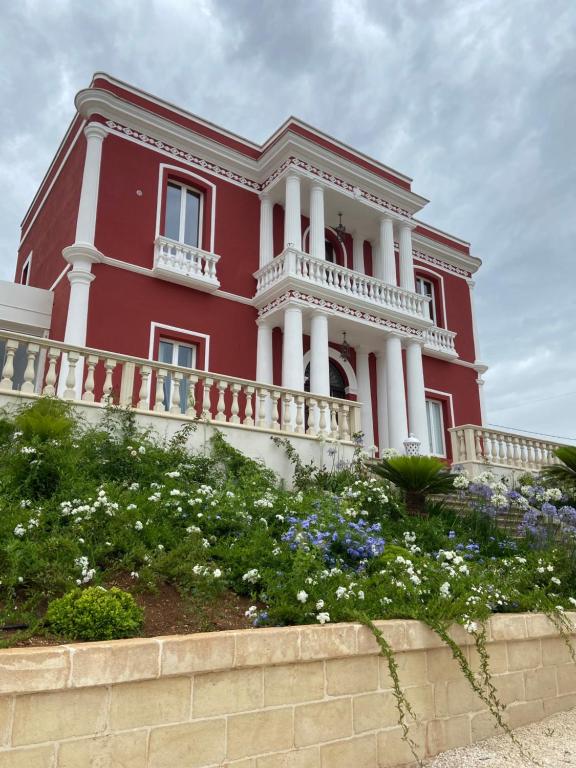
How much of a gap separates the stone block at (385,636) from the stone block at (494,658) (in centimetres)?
64

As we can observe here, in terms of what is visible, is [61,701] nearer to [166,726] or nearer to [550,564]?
[166,726]

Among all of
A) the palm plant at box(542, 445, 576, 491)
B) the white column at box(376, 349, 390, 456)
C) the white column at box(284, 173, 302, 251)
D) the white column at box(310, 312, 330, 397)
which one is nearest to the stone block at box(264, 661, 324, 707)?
the palm plant at box(542, 445, 576, 491)

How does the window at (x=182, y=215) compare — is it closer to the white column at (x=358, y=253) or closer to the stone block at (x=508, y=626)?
the white column at (x=358, y=253)

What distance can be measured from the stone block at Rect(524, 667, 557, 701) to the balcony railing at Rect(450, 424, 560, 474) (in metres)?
7.19

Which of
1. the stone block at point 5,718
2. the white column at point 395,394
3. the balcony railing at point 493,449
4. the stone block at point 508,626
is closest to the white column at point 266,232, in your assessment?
the white column at point 395,394

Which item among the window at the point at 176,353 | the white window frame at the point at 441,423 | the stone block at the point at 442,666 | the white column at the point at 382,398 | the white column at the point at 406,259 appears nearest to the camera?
the stone block at the point at 442,666

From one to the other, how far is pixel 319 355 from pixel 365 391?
A: 2.84 metres

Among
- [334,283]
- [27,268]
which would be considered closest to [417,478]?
[334,283]

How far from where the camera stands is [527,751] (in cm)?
352

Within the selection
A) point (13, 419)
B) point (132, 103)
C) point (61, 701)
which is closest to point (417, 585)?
point (61, 701)

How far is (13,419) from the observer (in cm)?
631

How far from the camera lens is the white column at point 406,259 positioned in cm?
1468

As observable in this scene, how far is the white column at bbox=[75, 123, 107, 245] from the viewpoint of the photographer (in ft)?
35.7

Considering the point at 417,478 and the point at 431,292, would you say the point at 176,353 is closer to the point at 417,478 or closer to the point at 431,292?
the point at 417,478
